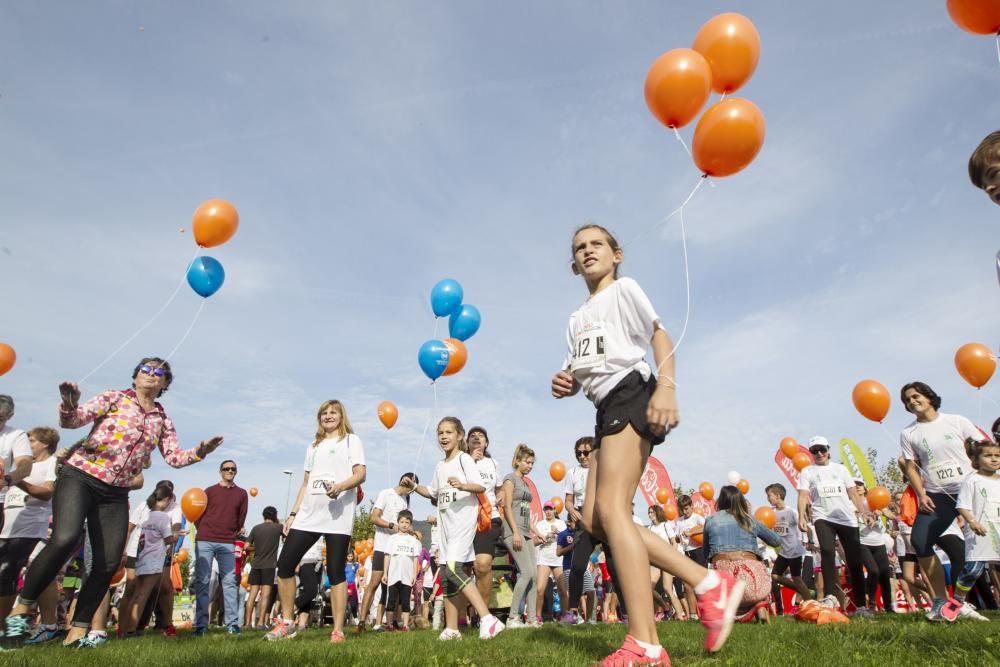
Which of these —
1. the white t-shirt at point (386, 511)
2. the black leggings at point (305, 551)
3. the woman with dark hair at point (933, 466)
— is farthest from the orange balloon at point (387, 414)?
the woman with dark hair at point (933, 466)

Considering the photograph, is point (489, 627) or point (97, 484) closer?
point (97, 484)

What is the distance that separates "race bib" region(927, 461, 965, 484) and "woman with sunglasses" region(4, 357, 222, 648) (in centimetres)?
651

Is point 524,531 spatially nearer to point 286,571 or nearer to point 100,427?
point 286,571

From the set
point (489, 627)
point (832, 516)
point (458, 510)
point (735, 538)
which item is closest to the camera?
point (489, 627)

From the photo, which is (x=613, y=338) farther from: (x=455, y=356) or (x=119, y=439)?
(x=455, y=356)

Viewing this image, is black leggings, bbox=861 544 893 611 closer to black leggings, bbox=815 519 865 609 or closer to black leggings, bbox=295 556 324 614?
black leggings, bbox=815 519 865 609

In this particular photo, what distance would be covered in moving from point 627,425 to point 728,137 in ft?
7.87

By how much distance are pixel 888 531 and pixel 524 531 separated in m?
9.61

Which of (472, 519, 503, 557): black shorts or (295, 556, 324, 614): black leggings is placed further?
(295, 556, 324, 614): black leggings

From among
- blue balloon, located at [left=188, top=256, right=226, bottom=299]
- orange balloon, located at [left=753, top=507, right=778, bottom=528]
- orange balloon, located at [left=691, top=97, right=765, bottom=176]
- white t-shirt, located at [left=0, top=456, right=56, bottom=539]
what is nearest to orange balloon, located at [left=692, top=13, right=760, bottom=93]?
orange balloon, located at [left=691, top=97, right=765, bottom=176]

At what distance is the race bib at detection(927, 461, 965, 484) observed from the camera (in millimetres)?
6195

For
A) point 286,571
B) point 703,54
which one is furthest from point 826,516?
point 286,571

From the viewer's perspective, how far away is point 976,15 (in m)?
4.82

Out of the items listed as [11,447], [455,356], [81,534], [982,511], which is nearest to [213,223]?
[11,447]
